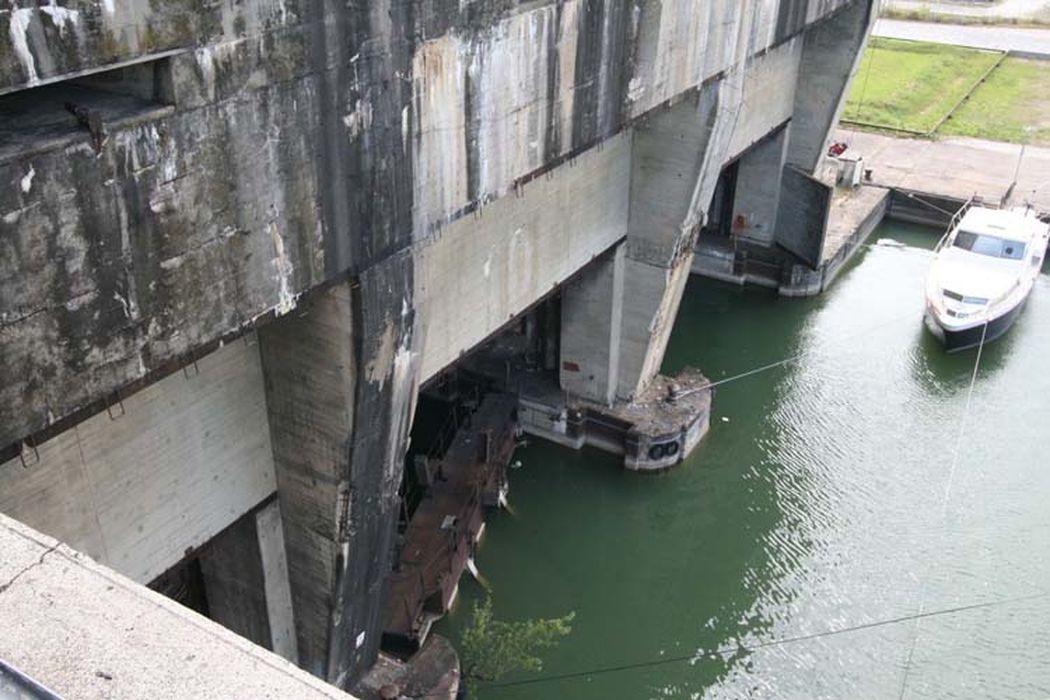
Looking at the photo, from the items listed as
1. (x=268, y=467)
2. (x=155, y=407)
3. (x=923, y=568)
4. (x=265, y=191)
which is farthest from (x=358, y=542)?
(x=923, y=568)

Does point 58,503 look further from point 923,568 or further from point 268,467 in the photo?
point 923,568

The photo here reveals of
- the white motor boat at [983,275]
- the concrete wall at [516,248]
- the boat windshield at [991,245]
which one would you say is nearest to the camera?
the concrete wall at [516,248]

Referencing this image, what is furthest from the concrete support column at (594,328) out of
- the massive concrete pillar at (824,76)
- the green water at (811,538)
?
the massive concrete pillar at (824,76)

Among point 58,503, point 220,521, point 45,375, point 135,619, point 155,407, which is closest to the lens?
point 135,619

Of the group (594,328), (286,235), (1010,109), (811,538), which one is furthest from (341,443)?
(1010,109)

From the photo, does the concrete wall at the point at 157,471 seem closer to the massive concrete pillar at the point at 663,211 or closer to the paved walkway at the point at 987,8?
the massive concrete pillar at the point at 663,211

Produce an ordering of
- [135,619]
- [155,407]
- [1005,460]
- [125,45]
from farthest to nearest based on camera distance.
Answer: [1005,460]
[155,407]
[125,45]
[135,619]
